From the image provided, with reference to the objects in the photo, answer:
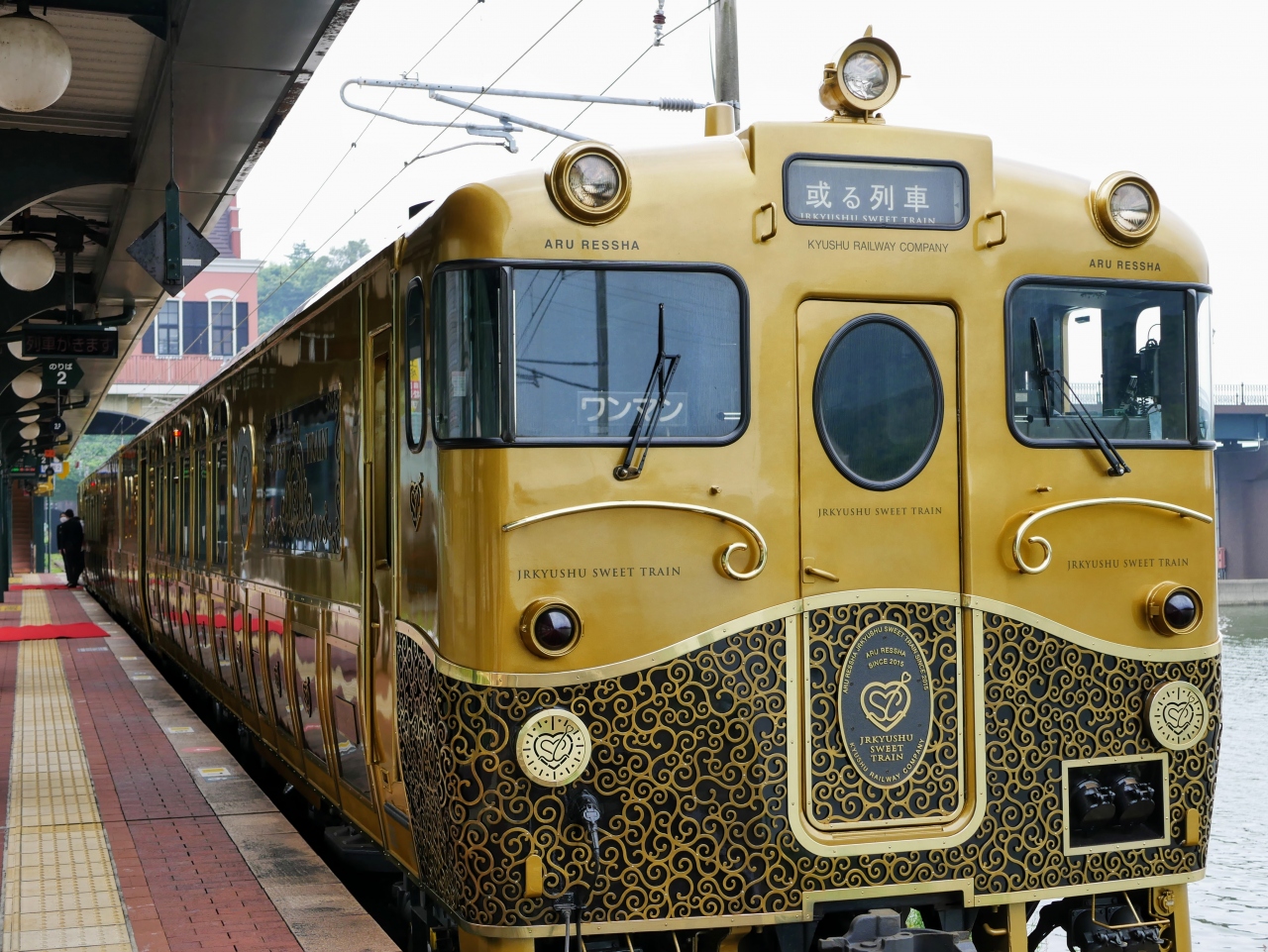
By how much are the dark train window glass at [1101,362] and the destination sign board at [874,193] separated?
1.34 ft

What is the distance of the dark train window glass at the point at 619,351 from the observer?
4.64 m

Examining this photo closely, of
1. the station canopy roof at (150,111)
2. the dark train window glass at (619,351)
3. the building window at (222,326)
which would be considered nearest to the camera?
the dark train window glass at (619,351)

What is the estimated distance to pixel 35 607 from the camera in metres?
27.6

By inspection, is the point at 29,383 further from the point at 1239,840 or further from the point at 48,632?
the point at 1239,840

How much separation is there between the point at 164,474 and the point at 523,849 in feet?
35.5

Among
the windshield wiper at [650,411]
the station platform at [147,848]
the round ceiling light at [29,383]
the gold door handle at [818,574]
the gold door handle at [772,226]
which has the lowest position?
the station platform at [147,848]

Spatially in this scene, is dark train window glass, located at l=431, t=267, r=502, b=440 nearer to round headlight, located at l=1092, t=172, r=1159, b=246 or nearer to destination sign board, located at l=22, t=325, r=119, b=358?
round headlight, located at l=1092, t=172, r=1159, b=246

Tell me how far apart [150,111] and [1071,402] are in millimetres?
6419

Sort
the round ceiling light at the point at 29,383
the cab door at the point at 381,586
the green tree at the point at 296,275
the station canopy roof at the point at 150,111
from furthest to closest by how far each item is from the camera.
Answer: the green tree at the point at 296,275, the round ceiling light at the point at 29,383, the station canopy roof at the point at 150,111, the cab door at the point at 381,586

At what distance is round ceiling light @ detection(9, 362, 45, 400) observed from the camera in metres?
17.9

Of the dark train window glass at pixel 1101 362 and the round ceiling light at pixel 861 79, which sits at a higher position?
the round ceiling light at pixel 861 79

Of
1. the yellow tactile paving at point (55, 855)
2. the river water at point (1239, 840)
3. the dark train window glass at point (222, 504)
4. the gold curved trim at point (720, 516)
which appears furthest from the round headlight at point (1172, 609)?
the dark train window glass at point (222, 504)

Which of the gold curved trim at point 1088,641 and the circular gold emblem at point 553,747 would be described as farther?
the gold curved trim at point 1088,641

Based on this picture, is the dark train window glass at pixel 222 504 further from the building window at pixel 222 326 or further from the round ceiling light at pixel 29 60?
the building window at pixel 222 326
